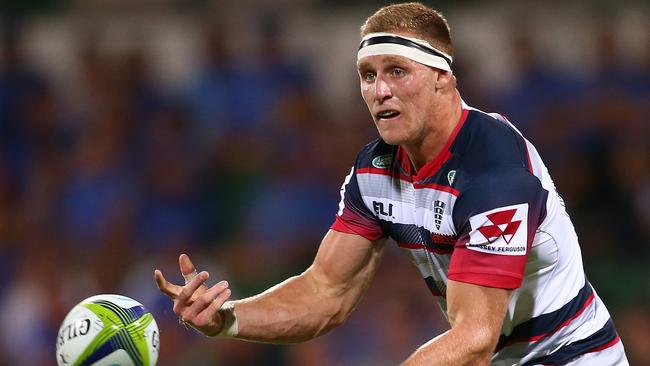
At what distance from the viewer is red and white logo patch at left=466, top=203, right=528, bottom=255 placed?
4.29m

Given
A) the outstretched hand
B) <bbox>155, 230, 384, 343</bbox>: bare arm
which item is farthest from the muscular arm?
the outstretched hand

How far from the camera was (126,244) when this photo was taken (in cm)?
938

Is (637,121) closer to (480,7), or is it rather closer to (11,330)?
(480,7)

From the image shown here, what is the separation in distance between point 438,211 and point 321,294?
36.2 inches

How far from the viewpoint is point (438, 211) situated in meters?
4.60

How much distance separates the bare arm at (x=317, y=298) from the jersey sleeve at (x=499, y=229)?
905mm

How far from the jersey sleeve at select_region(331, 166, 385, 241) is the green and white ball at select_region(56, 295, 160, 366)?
1.09 metres

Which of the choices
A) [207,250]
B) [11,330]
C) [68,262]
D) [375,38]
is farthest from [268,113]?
[375,38]

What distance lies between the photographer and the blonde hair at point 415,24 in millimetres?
4637

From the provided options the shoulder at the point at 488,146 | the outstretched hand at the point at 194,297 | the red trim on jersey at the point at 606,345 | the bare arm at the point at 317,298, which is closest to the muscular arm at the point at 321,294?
the bare arm at the point at 317,298

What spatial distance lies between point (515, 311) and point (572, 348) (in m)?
0.31

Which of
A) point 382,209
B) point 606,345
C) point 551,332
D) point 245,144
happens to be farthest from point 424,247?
point 245,144

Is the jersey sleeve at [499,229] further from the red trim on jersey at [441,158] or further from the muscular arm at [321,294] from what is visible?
the muscular arm at [321,294]

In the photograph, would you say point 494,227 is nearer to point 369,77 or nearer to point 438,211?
point 438,211
